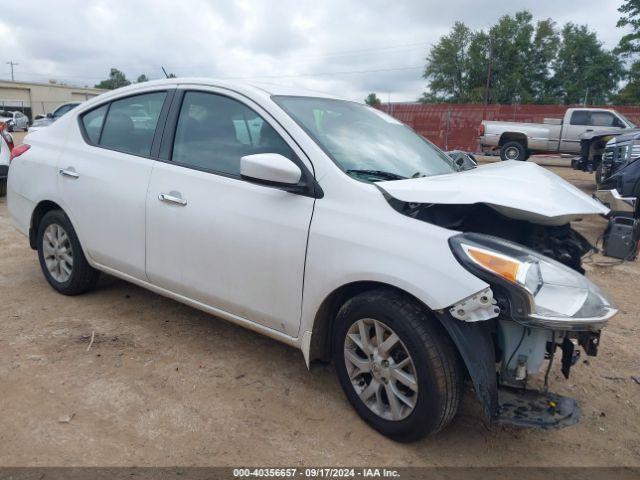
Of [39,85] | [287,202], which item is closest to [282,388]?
[287,202]

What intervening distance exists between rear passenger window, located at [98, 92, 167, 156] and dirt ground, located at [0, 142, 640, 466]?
51.2 inches

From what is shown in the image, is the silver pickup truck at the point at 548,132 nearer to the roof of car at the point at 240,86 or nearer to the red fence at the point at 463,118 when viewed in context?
the red fence at the point at 463,118

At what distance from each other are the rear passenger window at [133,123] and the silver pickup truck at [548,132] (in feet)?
54.2

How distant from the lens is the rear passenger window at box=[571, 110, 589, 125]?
57.9ft

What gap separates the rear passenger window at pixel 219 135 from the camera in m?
3.14

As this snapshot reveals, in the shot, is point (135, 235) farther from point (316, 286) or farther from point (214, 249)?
point (316, 286)

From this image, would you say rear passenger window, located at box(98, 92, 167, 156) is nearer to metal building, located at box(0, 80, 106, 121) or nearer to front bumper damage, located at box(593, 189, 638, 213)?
front bumper damage, located at box(593, 189, 638, 213)

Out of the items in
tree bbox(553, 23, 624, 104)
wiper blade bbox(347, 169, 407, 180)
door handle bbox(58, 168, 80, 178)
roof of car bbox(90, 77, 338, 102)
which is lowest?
door handle bbox(58, 168, 80, 178)

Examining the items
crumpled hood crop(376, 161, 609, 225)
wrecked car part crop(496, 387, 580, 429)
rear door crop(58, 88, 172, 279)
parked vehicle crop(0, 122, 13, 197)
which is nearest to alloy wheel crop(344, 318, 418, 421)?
wrecked car part crop(496, 387, 580, 429)

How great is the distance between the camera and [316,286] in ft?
9.05

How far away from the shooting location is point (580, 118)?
1772 centimetres

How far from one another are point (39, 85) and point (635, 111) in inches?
2476

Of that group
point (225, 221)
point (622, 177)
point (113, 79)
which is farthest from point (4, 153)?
point (113, 79)

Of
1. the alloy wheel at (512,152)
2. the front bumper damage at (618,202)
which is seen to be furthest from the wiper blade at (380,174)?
the alloy wheel at (512,152)
